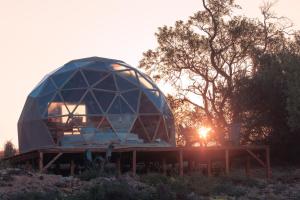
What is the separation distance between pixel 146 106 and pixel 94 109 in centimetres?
315

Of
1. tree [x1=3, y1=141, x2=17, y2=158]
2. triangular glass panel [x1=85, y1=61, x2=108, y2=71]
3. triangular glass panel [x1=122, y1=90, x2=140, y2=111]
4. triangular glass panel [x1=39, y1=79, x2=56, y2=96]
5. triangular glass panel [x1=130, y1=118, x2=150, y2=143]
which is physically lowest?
tree [x1=3, y1=141, x2=17, y2=158]

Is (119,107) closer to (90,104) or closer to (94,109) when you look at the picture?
(94,109)

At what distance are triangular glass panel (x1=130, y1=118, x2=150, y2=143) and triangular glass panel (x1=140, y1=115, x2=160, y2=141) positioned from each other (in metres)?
0.26

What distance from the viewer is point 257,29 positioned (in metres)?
44.6

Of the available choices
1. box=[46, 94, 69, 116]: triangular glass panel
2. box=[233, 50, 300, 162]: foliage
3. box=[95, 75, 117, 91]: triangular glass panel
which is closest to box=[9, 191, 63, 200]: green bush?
box=[46, 94, 69, 116]: triangular glass panel

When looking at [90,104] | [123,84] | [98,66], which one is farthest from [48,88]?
[123,84]

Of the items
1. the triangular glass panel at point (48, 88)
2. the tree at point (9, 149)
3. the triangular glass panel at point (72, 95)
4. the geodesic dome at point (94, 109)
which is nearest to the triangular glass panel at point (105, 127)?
the geodesic dome at point (94, 109)

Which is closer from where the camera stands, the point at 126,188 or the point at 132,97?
the point at 126,188

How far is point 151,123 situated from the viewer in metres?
35.4

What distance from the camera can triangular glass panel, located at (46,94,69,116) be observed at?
3391cm

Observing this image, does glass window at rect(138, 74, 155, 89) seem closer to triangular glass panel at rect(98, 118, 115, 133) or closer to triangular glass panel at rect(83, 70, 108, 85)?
triangular glass panel at rect(83, 70, 108, 85)

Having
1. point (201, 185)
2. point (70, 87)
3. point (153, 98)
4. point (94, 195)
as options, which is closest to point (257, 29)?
point (153, 98)

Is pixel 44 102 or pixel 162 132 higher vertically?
pixel 44 102

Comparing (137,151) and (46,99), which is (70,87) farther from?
(137,151)
